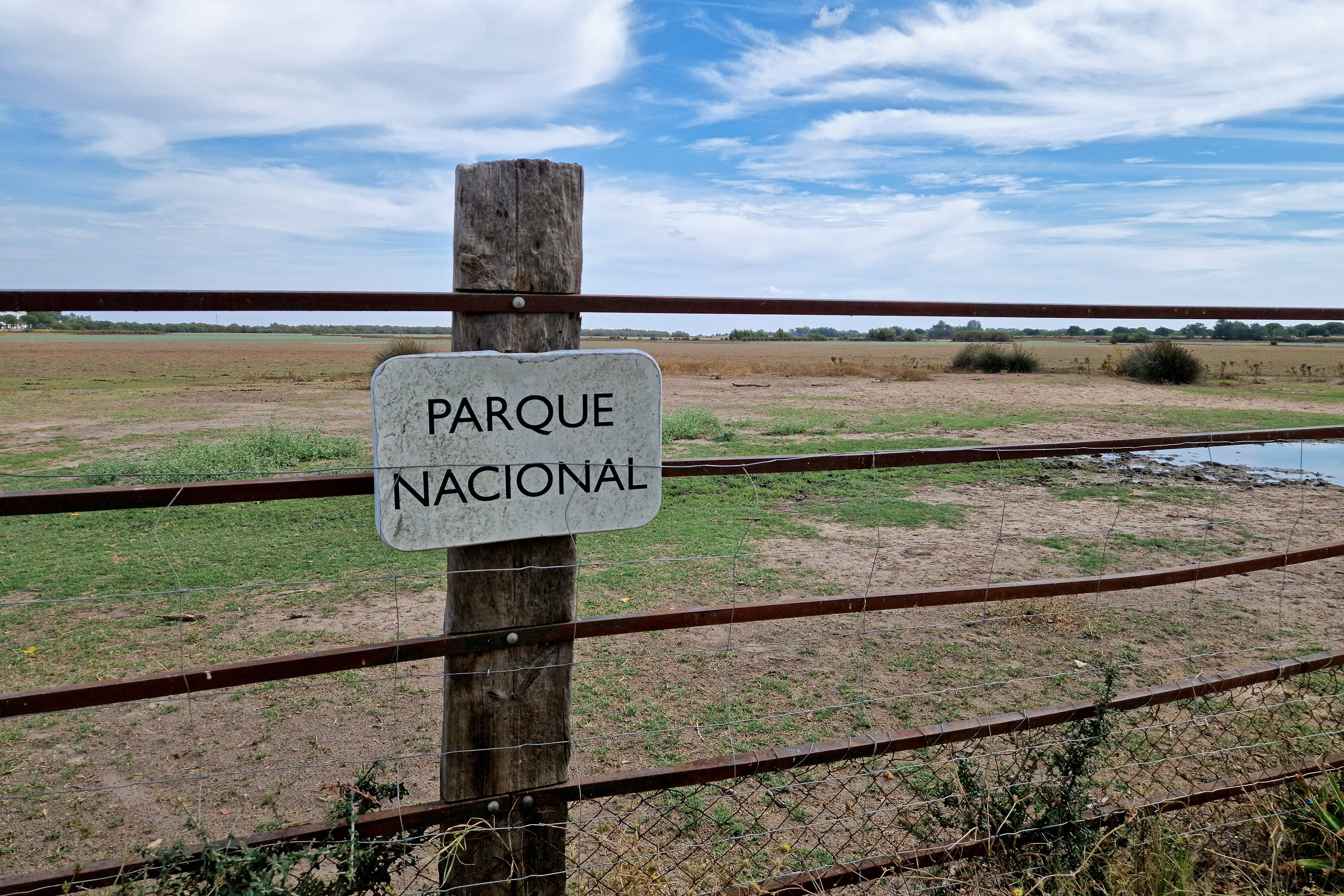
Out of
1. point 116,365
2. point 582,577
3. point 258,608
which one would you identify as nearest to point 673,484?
point 582,577

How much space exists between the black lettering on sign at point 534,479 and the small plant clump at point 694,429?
494 inches

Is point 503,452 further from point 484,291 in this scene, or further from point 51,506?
point 51,506

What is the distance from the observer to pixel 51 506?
6.14 ft

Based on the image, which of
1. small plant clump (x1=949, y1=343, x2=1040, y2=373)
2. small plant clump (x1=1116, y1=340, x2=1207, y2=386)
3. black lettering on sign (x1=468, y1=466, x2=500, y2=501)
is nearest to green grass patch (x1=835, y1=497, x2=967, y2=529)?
black lettering on sign (x1=468, y1=466, x2=500, y2=501)

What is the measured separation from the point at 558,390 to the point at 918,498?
869cm

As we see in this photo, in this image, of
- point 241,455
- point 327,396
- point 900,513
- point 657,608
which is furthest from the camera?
point 327,396

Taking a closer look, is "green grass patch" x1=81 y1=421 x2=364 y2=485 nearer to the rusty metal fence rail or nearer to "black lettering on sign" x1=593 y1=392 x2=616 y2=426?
the rusty metal fence rail

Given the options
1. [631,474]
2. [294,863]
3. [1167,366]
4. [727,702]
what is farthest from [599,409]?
[1167,366]

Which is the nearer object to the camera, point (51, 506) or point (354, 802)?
point (51, 506)

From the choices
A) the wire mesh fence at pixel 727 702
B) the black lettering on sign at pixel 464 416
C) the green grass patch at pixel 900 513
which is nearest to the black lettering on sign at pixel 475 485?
the black lettering on sign at pixel 464 416

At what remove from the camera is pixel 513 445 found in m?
2.16

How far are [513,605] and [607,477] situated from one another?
429 millimetres

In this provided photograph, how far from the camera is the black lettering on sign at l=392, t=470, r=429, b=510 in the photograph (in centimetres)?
205

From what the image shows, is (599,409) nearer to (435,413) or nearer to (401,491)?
(435,413)
